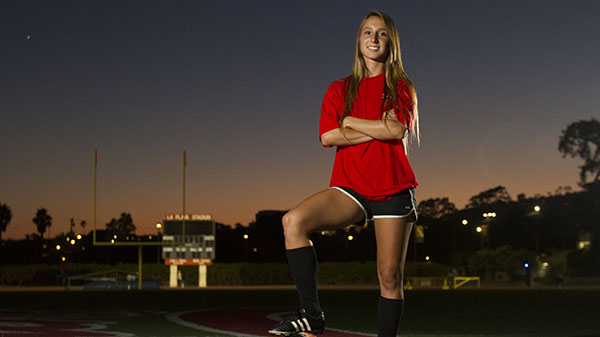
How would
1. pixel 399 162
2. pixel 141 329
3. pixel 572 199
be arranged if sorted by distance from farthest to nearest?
pixel 572 199, pixel 141 329, pixel 399 162

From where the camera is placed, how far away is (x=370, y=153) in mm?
3734

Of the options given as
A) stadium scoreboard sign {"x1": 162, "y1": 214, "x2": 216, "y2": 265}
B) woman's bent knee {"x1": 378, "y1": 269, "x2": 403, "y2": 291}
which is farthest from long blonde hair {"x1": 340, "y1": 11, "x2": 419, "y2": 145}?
stadium scoreboard sign {"x1": 162, "y1": 214, "x2": 216, "y2": 265}

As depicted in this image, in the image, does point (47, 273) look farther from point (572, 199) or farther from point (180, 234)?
point (572, 199)

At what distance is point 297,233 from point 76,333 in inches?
180

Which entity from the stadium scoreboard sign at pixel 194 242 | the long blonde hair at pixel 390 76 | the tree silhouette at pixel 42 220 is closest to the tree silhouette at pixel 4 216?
the tree silhouette at pixel 42 220

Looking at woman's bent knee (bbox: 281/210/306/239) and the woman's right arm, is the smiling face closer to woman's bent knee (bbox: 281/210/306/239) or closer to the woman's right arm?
the woman's right arm

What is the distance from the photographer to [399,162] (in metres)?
3.75

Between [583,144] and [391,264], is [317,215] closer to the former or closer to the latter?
[391,264]

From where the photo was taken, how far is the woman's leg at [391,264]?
3592mm

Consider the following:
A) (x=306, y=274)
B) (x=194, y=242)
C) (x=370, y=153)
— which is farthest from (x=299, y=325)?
(x=194, y=242)

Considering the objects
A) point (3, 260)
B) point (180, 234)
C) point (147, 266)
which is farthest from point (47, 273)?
point (3, 260)

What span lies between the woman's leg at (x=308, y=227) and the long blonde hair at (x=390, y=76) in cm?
54

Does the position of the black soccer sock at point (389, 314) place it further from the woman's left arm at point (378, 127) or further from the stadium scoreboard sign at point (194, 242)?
the stadium scoreboard sign at point (194, 242)

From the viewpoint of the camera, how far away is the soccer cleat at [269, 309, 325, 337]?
3.36 metres
